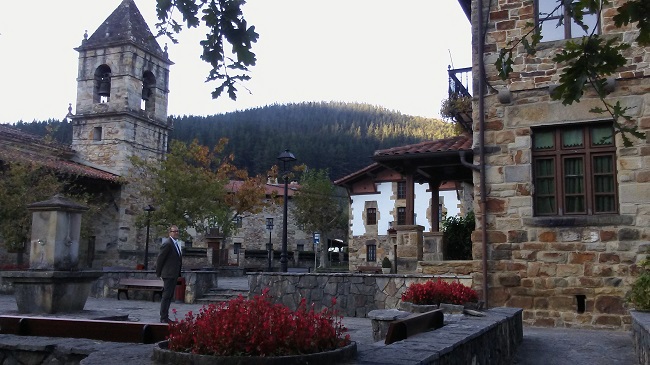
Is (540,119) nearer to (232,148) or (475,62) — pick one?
(475,62)

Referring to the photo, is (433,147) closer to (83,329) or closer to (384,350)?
(83,329)

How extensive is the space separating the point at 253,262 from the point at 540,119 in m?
33.2

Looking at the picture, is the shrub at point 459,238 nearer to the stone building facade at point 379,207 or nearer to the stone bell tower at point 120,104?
the stone bell tower at point 120,104

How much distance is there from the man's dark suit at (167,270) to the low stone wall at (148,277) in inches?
267

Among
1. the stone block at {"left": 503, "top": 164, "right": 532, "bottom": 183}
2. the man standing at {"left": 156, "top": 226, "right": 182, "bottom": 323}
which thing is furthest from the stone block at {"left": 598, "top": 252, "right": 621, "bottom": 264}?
the man standing at {"left": 156, "top": 226, "right": 182, "bottom": 323}

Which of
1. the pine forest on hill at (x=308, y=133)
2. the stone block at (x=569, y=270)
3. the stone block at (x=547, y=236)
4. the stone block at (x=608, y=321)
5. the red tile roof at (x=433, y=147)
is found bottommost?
the stone block at (x=608, y=321)

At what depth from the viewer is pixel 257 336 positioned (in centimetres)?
323

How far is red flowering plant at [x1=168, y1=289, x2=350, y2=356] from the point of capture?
322 cm

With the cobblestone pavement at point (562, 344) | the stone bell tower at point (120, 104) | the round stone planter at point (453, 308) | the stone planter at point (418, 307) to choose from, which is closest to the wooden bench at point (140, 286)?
the cobblestone pavement at point (562, 344)

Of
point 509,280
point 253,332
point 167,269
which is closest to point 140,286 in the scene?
point 167,269

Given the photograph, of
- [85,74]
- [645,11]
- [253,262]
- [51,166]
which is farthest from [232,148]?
[645,11]

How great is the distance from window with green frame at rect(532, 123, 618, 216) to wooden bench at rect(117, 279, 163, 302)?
10.2m

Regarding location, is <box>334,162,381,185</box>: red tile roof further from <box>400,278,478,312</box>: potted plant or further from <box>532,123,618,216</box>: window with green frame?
<box>400,278,478,312</box>: potted plant

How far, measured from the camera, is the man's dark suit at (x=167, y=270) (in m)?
9.03
